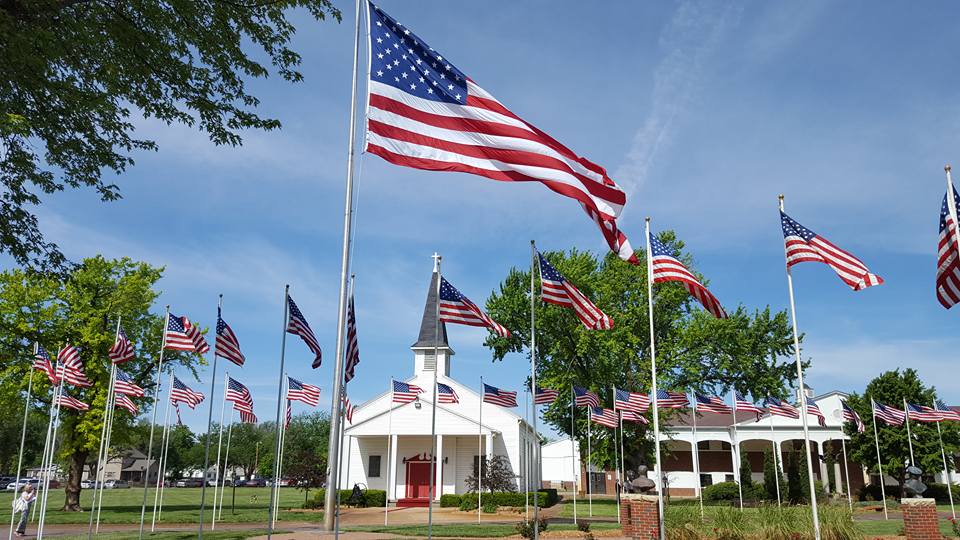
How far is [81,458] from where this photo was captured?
110 ft

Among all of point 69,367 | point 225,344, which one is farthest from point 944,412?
point 69,367

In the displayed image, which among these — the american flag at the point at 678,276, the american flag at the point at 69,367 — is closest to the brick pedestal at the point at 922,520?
the american flag at the point at 678,276

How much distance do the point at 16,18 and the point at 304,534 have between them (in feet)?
35.5

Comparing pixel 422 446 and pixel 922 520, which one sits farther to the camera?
pixel 422 446

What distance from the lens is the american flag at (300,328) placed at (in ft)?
52.3

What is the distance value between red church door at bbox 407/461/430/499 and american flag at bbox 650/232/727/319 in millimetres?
28787

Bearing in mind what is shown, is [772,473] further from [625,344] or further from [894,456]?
[625,344]

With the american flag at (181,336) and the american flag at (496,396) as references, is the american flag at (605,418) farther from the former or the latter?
the american flag at (181,336)

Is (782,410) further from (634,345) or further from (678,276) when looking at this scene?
(678,276)

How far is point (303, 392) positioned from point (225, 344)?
872 centimetres

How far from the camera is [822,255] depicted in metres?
14.2

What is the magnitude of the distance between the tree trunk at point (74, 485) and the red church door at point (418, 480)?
17223 millimetres

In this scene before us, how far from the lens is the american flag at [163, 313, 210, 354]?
60.5 ft

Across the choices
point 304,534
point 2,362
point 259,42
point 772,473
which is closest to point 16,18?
point 259,42
